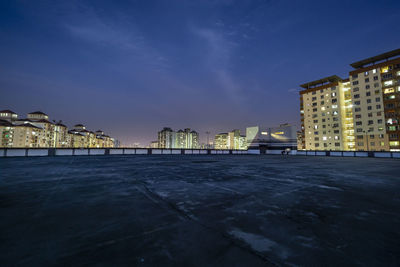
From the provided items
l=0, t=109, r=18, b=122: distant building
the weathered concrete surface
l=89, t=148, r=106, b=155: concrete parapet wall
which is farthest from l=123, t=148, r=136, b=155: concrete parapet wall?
l=0, t=109, r=18, b=122: distant building

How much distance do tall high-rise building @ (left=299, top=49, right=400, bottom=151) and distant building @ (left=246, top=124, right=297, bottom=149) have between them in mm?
19962

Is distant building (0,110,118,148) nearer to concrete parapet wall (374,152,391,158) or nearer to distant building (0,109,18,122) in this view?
distant building (0,109,18,122)

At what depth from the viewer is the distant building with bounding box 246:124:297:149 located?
7062 cm

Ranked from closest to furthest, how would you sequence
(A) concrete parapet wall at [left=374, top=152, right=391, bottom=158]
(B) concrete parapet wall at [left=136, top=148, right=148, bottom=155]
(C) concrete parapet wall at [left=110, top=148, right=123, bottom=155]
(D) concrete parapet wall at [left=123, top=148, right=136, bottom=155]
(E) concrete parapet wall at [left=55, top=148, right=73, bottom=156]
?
(E) concrete parapet wall at [left=55, top=148, right=73, bottom=156] → (A) concrete parapet wall at [left=374, top=152, right=391, bottom=158] → (C) concrete parapet wall at [left=110, top=148, right=123, bottom=155] → (D) concrete parapet wall at [left=123, top=148, right=136, bottom=155] → (B) concrete parapet wall at [left=136, top=148, right=148, bottom=155]

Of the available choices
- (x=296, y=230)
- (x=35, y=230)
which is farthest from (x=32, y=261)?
(x=296, y=230)

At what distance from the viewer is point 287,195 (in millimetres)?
5141

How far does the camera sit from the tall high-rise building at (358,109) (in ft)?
194

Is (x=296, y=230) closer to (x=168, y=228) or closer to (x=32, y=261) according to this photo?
(x=168, y=228)

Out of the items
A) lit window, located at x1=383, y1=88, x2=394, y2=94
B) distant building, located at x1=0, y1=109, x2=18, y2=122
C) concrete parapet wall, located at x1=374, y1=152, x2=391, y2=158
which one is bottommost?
concrete parapet wall, located at x1=374, y1=152, x2=391, y2=158

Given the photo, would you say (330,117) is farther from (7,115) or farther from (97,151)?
(7,115)

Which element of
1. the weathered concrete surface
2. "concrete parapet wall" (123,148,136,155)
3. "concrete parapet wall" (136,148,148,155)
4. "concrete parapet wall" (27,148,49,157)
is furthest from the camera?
"concrete parapet wall" (136,148,148,155)

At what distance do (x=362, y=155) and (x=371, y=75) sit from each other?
164 feet

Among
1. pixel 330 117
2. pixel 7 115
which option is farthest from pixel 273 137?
pixel 7 115

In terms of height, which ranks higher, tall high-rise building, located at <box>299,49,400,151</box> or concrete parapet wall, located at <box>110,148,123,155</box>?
tall high-rise building, located at <box>299,49,400,151</box>
